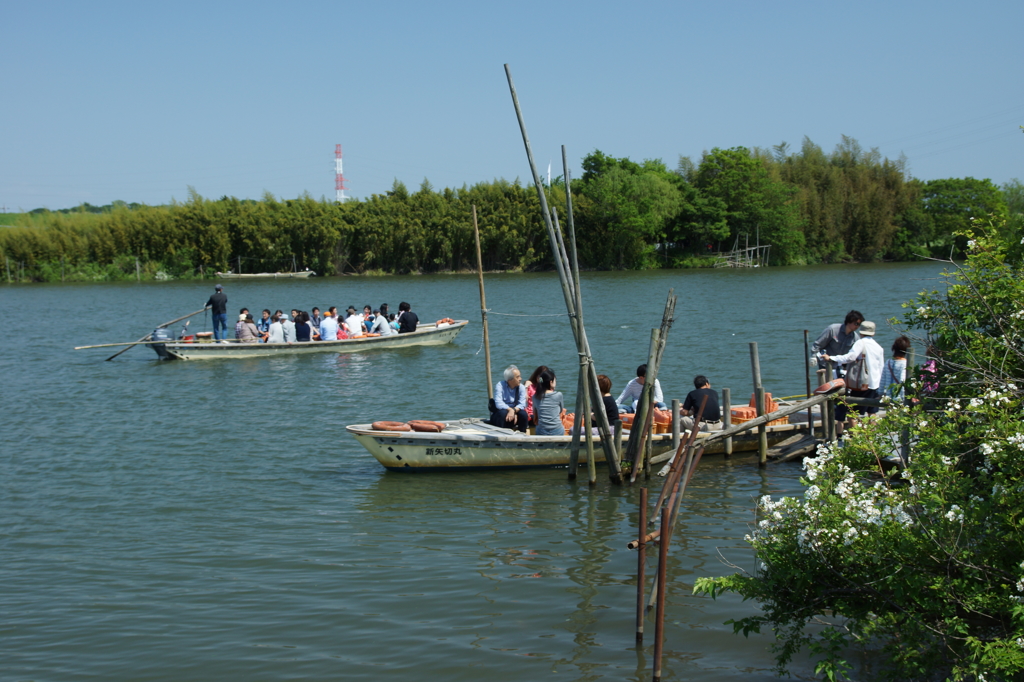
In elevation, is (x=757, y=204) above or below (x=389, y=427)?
above

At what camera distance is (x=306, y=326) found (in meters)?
26.4

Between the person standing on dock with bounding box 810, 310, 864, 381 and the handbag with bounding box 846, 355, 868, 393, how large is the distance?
0.59 m

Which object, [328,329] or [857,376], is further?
[328,329]

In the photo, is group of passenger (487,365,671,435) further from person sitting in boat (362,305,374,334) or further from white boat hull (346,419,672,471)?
person sitting in boat (362,305,374,334)

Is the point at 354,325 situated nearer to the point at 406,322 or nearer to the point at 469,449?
the point at 406,322

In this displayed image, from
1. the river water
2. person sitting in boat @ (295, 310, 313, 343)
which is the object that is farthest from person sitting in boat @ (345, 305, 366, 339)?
the river water

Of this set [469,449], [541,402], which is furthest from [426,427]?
[541,402]

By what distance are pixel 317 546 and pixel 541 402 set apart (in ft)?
13.2

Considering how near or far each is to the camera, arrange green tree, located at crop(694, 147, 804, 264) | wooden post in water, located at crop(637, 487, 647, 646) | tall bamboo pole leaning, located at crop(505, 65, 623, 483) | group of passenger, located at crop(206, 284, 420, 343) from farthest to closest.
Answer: green tree, located at crop(694, 147, 804, 264) → group of passenger, located at crop(206, 284, 420, 343) → tall bamboo pole leaning, located at crop(505, 65, 623, 483) → wooden post in water, located at crop(637, 487, 647, 646)

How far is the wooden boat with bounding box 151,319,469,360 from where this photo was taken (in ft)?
84.3

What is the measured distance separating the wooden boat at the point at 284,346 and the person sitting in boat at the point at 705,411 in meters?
15.6

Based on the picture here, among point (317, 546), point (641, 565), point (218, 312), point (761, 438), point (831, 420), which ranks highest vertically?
point (218, 312)

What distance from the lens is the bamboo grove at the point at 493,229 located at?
78625mm

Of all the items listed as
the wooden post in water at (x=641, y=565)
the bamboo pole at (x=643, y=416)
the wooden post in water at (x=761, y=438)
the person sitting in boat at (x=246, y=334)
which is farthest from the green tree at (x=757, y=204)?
the wooden post in water at (x=641, y=565)
